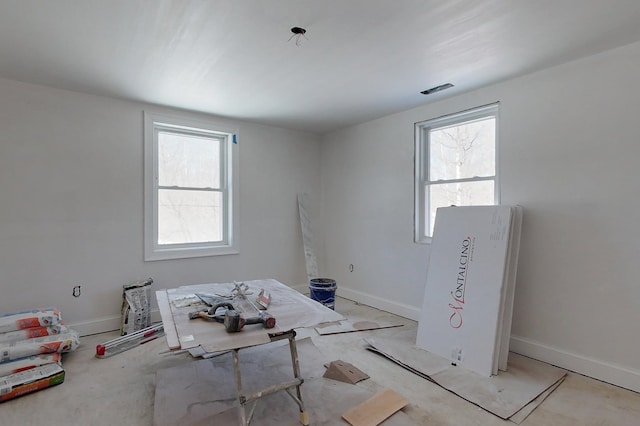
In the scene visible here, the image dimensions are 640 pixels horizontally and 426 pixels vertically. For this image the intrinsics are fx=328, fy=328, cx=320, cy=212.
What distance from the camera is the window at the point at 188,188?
3777 mm

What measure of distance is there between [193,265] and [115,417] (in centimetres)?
211

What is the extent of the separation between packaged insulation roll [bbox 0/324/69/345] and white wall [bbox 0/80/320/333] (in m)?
0.49

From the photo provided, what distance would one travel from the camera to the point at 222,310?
88.7 inches

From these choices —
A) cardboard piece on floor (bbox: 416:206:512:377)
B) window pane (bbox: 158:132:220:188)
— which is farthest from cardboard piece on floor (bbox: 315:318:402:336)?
window pane (bbox: 158:132:220:188)

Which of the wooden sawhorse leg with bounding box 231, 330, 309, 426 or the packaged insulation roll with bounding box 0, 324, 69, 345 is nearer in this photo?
the wooden sawhorse leg with bounding box 231, 330, 309, 426

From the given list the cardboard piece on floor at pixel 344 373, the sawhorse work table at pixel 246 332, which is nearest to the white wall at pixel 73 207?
the sawhorse work table at pixel 246 332

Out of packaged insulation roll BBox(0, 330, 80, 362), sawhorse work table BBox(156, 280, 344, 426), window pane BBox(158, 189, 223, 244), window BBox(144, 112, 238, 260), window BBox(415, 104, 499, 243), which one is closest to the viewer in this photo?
sawhorse work table BBox(156, 280, 344, 426)

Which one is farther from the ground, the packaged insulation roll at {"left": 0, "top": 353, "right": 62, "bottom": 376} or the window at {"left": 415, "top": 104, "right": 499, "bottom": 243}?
the window at {"left": 415, "top": 104, "right": 499, "bottom": 243}

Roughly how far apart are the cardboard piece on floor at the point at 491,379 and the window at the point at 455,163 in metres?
1.41

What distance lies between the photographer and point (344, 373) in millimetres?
2477

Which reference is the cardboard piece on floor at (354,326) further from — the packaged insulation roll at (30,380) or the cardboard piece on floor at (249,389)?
the packaged insulation roll at (30,380)

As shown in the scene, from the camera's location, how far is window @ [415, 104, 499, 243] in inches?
129

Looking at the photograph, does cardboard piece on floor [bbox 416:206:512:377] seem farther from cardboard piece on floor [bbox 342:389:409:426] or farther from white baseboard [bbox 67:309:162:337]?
white baseboard [bbox 67:309:162:337]

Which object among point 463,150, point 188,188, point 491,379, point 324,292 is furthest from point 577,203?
point 188,188
